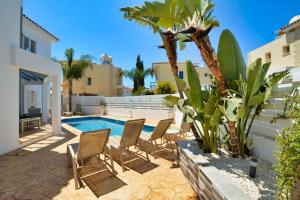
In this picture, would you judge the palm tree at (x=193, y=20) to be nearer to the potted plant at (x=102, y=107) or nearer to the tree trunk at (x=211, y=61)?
the tree trunk at (x=211, y=61)

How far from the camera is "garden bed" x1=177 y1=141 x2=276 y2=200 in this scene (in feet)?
10.1

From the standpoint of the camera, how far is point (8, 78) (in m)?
7.79

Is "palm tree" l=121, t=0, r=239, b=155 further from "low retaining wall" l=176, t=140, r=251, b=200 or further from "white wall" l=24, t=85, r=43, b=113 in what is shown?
A: "white wall" l=24, t=85, r=43, b=113

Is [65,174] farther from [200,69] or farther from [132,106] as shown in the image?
[200,69]

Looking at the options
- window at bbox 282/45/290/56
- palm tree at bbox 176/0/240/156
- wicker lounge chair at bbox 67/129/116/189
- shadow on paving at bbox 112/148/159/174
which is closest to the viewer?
palm tree at bbox 176/0/240/156

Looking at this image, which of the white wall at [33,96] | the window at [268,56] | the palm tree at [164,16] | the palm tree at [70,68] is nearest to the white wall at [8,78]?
the palm tree at [164,16]

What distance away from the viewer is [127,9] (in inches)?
232

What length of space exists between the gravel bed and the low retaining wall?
0.28 m

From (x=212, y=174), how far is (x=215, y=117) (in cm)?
132

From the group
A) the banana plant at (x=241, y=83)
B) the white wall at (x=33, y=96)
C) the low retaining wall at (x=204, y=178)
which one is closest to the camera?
the low retaining wall at (x=204, y=178)


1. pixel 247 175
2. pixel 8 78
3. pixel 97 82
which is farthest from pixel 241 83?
pixel 97 82

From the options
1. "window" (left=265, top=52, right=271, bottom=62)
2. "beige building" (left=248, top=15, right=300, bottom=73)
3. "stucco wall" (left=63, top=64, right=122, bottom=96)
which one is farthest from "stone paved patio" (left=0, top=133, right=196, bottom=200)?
"stucco wall" (left=63, top=64, right=122, bottom=96)

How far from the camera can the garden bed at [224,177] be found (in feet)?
10.1

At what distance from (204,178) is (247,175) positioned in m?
0.91
